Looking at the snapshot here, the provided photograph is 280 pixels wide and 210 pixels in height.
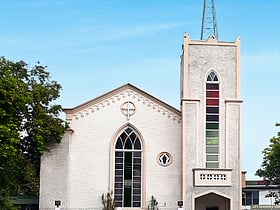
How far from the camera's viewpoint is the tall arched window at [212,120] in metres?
27.1

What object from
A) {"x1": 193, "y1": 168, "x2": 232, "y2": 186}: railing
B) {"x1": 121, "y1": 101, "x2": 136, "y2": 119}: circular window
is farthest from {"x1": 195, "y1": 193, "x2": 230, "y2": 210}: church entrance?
{"x1": 121, "y1": 101, "x2": 136, "y2": 119}: circular window

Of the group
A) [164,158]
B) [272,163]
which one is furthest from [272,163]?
[164,158]

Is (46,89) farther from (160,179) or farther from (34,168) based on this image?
(160,179)

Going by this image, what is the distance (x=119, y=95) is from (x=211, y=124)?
4447 mm

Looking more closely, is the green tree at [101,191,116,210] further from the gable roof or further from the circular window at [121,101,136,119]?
the gable roof

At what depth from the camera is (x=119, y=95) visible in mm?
27953

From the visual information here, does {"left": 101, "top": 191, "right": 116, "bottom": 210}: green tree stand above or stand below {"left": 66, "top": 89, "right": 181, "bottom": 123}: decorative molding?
below

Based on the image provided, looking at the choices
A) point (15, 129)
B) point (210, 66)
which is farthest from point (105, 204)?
point (210, 66)

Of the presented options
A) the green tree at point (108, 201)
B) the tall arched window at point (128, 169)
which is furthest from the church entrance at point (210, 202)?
the green tree at point (108, 201)

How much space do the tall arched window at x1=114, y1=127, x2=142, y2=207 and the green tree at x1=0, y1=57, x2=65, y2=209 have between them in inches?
120

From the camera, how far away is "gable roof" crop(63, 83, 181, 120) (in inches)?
1093

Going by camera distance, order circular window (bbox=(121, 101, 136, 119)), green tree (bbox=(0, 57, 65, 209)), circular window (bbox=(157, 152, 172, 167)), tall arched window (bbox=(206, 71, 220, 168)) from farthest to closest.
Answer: circular window (bbox=(121, 101, 136, 119)) → circular window (bbox=(157, 152, 172, 167)) → tall arched window (bbox=(206, 71, 220, 168)) → green tree (bbox=(0, 57, 65, 209))

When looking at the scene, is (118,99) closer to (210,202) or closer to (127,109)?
(127,109)

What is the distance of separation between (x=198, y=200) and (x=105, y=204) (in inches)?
171
